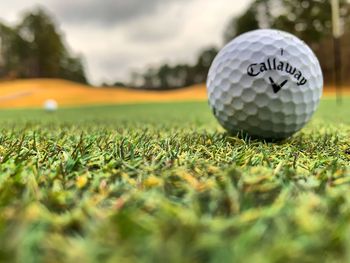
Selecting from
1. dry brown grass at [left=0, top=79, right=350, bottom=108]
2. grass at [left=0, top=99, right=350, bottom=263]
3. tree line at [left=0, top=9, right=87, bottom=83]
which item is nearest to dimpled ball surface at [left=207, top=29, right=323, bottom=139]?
grass at [left=0, top=99, right=350, bottom=263]

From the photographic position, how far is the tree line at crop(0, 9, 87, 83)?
37031mm

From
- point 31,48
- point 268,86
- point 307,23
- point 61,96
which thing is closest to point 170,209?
point 268,86

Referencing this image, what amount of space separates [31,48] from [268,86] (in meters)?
39.6

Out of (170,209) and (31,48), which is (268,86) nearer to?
(170,209)

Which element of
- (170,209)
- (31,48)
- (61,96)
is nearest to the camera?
(170,209)

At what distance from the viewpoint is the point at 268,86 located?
6.38 feet

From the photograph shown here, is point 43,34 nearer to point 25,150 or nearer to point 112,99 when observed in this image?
point 112,99

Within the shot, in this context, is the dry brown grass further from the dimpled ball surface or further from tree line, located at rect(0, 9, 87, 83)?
the dimpled ball surface

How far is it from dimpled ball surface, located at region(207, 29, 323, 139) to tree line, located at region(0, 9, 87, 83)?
38406 mm

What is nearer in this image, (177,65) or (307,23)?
(307,23)

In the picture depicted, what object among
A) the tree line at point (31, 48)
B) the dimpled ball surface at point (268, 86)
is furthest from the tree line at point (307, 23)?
the dimpled ball surface at point (268, 86)

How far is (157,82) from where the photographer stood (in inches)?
1752

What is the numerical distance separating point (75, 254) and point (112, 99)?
23.1 metres

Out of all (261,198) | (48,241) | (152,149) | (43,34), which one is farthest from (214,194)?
(43,34)
